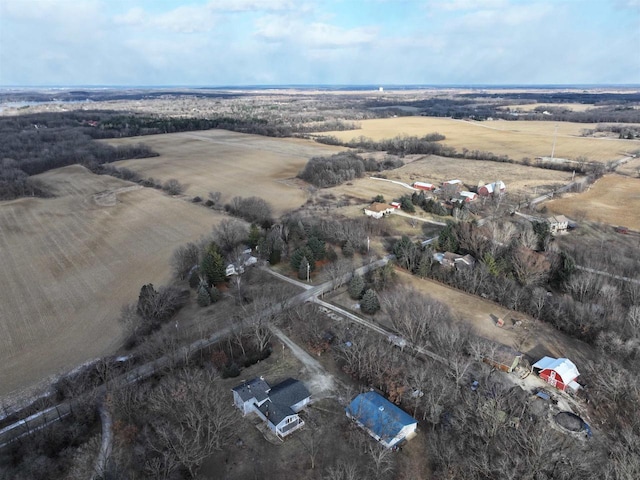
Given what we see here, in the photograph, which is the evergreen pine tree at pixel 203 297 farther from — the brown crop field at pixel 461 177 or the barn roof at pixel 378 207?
the brown crop field at pixel 461 177

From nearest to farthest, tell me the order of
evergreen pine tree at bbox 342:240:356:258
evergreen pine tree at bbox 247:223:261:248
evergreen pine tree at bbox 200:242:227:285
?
evergreen pine tree at bbox 200:242:227:285 < evergreen pine tree at bbox 342:240:356:258 < evergreen pine tree at bbox 247:223:261:248

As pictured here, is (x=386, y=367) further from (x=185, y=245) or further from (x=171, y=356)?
(x=185, y=245)

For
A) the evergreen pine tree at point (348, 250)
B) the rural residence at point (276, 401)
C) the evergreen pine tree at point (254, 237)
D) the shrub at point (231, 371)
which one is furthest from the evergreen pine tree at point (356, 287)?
the evergreen pine tree at point (254, 237)

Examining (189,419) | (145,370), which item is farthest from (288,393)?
(145,370)

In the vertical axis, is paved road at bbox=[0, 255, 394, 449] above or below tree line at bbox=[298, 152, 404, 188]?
below

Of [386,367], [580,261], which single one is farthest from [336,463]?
[580,261]

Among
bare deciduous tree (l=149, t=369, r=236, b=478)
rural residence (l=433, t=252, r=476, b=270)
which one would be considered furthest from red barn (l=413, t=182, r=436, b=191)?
bare deciduous tree (l=149, t=369, r=236, b=478)

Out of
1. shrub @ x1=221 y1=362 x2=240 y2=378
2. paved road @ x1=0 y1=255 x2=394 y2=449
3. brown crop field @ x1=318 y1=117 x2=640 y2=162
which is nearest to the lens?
paved road @ x1=0 y1=255 x2=394 y2=449

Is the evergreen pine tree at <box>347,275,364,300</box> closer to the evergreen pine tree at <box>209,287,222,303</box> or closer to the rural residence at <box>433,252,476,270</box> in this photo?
the rural residence at <box>433,252,476,270</box>
